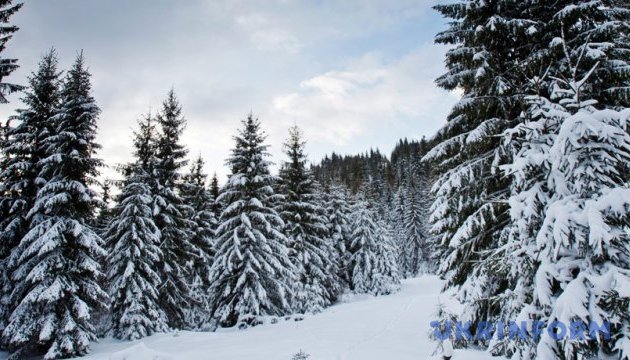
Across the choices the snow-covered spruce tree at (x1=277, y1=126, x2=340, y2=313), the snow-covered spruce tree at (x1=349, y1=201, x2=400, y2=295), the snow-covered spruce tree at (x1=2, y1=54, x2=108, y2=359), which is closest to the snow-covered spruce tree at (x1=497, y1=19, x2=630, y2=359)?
the snow-covered spruce tree at (x1=2, y1=54, x2=108, y2=359)

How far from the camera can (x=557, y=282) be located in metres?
5.22

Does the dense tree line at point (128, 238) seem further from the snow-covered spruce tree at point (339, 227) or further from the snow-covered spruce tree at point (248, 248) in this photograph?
the snow-covered spruce tree at point (339, 227)

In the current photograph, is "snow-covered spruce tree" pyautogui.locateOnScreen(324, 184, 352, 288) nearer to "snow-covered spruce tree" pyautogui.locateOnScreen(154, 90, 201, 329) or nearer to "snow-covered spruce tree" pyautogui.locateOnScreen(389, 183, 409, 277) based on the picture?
"snow-covered spruce tree" pyautogui.locateOnScreen(154, 90, 201, 329)

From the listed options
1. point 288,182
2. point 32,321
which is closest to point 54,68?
point 32,321

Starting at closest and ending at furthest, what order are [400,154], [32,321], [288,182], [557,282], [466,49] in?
[557,282], [466,49], [32,321], [288,182], [400,154]

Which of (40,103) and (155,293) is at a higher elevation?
(40,103)

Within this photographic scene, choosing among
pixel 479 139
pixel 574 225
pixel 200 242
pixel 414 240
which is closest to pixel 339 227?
pixel 200 242

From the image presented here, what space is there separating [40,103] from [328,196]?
24118 millimetres

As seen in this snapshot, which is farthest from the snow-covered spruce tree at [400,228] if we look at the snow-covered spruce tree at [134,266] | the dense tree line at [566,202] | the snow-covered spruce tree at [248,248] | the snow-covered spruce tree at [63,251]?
the dense tree line at [566,202]

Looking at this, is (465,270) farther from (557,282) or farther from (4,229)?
(4,229)

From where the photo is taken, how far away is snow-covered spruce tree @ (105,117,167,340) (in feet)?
60.0

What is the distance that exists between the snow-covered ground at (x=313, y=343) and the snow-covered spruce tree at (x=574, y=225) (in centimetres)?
452

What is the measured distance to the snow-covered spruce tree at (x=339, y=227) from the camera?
3491cm

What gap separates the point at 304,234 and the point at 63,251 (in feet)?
50.2
